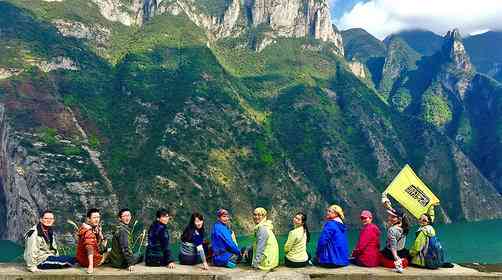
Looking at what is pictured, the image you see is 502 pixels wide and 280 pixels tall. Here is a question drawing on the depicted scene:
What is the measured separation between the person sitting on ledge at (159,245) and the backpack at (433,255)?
6150mm

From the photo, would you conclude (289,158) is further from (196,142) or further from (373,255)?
(373,255)

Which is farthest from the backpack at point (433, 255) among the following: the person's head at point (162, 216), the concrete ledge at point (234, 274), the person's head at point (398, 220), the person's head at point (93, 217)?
the person's head at point (93, 217)

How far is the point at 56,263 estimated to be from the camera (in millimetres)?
11047

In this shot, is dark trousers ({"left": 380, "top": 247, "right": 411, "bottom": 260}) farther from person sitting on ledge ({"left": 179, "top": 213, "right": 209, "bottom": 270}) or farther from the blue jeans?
the blue jeans

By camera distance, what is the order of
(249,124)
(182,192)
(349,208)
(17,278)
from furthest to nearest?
(249,124)
(349,208)
(182,192)
(17,278)

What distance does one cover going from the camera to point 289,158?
569 ft

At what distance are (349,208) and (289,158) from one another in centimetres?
2894

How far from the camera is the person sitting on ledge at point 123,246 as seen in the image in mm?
11117

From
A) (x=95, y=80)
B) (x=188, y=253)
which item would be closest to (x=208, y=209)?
(x=95, y=80)

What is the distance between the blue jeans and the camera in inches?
431

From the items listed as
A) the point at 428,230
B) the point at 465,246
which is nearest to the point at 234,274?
the point at 428,230

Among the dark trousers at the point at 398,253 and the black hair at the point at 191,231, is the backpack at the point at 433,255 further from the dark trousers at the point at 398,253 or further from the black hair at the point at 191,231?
the black hair at the point at 191,231

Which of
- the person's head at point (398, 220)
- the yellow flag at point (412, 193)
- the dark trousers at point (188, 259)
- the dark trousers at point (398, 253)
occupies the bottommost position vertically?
the dark trousers at point (188, 259)

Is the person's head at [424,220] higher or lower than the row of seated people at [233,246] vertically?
higher
